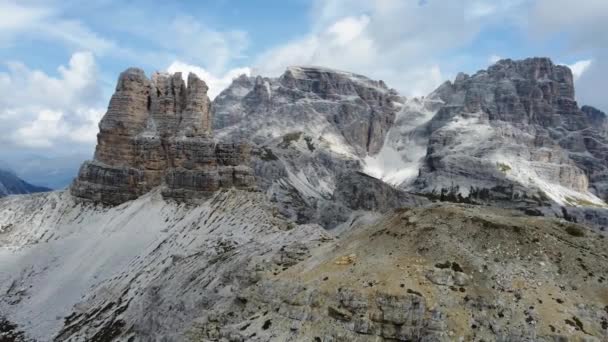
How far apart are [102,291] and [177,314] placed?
162 feet

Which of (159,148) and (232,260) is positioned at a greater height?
(159,148)

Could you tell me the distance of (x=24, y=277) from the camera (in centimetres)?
12094

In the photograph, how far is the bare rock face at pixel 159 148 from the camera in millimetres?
134625

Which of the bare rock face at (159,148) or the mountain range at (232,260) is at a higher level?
the bare rock face at (159,148)

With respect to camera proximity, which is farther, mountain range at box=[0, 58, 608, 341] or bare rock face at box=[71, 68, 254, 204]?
bare rock face at box=[71, 68, 254, 204]

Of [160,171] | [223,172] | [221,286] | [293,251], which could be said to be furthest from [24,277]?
[293,251]

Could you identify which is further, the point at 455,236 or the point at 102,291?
the point at 102,291

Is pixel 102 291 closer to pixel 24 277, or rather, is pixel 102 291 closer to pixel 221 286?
pixel 24 277

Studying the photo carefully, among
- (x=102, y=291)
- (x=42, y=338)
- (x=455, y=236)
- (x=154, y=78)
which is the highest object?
(x=154, y=78)

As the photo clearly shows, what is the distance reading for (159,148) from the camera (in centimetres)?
14638

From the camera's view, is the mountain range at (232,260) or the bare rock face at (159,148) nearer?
the mountain range at (232,260)

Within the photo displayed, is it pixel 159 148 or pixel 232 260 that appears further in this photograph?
pixel 159 148

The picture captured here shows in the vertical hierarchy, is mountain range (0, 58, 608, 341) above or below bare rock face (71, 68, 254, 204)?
below

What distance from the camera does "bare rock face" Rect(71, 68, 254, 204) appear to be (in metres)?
135
